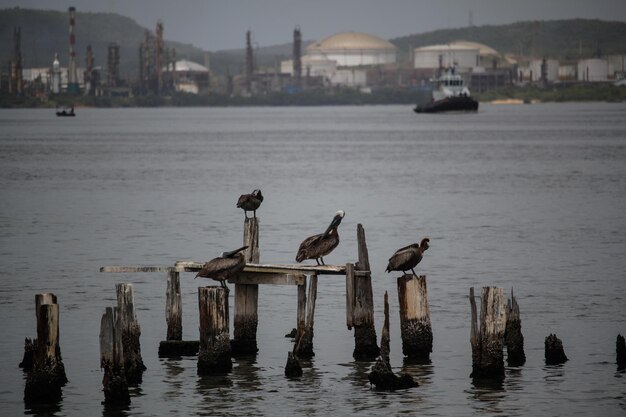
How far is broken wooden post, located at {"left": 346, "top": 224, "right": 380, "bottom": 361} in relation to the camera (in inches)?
875

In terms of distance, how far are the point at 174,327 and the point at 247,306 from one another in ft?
4.22

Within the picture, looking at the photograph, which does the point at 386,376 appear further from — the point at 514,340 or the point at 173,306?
the point at 173,306

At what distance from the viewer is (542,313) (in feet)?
93.2

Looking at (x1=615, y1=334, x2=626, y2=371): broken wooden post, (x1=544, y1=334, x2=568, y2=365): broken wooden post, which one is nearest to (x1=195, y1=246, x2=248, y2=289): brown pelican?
(x1=544, y1=334, x2=568, y2=365): broken wooden post

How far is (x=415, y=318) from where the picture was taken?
22406 mm

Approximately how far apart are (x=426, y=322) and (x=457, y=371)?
3.10ft

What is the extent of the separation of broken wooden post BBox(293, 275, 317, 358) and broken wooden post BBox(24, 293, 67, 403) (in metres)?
4.01

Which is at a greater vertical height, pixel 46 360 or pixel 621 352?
pixel 46 360

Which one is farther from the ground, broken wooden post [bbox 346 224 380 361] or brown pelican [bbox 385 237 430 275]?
brown pelican [bbox 385 237 430 275]

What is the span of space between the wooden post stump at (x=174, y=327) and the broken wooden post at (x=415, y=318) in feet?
12.0

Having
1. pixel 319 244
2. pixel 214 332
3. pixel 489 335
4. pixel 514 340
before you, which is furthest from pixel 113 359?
pixel 514 340

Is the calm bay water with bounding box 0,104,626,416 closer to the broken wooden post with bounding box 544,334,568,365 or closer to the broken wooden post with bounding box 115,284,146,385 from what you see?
the broken wooden post with bounding box 544,334,568,365

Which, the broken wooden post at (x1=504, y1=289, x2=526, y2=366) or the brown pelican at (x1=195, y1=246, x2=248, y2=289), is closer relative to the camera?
the brown pelican at (x1=195, y1=246, x2=248, y2=289)

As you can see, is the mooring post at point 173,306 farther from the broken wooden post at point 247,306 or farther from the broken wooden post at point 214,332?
the broken wooden post at point 214,332
